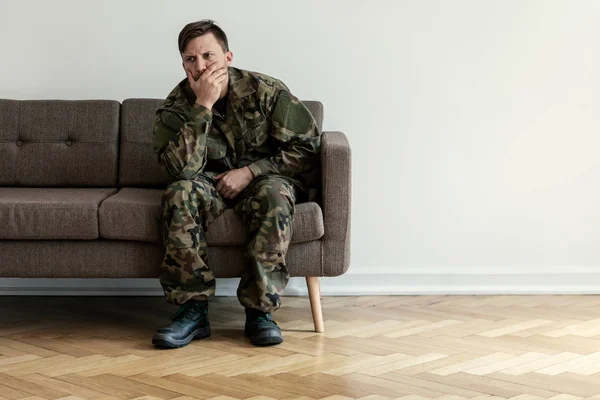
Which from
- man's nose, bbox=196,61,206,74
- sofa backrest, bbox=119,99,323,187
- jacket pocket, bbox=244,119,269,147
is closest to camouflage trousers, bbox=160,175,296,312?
jacket pocket, bbox=244,119,269,147

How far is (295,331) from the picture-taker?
295 centimetres

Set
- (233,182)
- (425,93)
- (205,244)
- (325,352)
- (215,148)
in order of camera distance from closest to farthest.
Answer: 1. (325,352)
2. (205,244)
3. (233,182)
4. (215,148)
5. (425,93)

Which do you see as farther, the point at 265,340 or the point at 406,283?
the point at 406,283

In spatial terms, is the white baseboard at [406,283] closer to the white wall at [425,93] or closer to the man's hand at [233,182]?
the white wall at [425,93]

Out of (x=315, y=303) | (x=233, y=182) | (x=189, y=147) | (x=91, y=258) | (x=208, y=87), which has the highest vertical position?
(x=208, y=87)

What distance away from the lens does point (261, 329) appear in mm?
2764

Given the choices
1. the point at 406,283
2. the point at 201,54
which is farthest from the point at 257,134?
the point at 406,283

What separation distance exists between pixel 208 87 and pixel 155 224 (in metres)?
0.48

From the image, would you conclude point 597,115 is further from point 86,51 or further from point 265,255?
point 86,51

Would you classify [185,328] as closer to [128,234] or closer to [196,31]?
[128,234]

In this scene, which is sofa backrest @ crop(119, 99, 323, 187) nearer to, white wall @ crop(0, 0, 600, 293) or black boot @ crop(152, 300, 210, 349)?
white wall @ crop(0, 0, 600, 293)

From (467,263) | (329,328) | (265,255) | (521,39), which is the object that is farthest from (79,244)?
(521,39)

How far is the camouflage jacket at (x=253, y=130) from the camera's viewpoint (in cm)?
299

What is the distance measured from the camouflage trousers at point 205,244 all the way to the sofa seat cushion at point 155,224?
31mm
